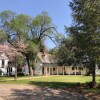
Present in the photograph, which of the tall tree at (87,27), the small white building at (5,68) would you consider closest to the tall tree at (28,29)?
the small white building at (5,68)

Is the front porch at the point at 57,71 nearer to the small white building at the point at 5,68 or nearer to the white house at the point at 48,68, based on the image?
the white house at the point at 48,68

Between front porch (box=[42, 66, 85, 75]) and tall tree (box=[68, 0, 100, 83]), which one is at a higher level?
tall tree (box=[68, 0, 100, 83])

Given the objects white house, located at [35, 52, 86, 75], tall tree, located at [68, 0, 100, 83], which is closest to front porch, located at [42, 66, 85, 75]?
white house, located at [35, 52, 86, 75]

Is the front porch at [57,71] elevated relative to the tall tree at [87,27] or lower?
lower

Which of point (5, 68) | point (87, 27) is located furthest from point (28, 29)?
point (87, 27)

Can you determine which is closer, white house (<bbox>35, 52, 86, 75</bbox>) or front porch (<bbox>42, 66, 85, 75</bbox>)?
white house (<bbox>35, 52, 86, 75</bbox>)

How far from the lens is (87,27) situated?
93.5ft

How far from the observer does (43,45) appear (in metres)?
72.2

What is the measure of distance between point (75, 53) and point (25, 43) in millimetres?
30941

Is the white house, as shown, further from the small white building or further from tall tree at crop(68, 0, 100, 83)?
tall tree at crop(68, 0, 100, 83)

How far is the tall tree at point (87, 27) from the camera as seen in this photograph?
26.5 metres

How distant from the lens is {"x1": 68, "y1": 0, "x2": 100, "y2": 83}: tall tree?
26.5 meters

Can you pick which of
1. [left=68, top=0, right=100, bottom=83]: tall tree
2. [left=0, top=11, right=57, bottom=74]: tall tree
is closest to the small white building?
[left=0, top=11, right=57, bottom=74]: tall tree

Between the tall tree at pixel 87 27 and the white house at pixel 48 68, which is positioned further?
the white house at pixel 48 68
